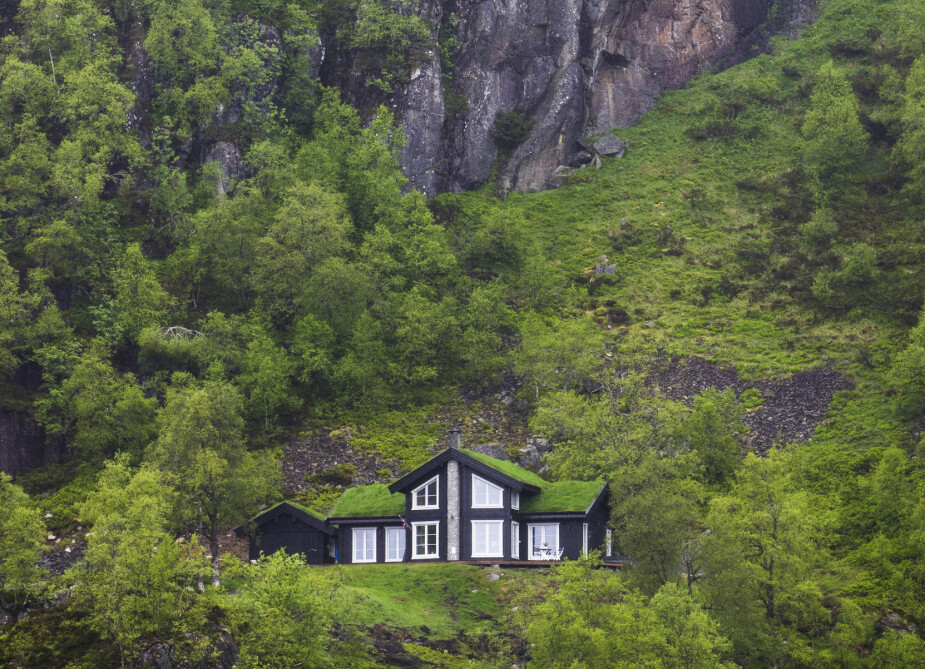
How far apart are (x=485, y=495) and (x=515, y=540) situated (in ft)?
10.1

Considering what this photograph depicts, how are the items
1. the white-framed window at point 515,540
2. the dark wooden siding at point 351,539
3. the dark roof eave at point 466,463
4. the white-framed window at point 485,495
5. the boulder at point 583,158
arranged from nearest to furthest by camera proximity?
the dark roof eave at point 466,463 → the white-framed window at point 485,495 → the white-framed window at point 515,540 → the dark wooden siding at point 351,539 → the boulder at point 583,158

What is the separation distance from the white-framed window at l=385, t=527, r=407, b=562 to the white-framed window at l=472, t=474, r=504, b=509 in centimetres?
448

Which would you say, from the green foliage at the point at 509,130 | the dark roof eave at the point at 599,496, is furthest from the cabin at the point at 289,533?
the green foliage at the point at 509,130

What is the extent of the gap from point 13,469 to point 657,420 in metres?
41.6

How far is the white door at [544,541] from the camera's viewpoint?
182 ft

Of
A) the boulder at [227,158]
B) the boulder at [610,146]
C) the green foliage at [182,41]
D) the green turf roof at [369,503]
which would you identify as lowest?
the green turf roof at [369,503]

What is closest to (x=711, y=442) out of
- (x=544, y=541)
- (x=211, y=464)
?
(x=544, y=541)

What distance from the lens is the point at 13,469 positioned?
218 ft

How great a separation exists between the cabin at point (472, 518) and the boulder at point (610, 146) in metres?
58.7

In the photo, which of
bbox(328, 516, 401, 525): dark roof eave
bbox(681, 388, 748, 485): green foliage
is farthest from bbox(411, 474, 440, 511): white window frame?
bbox(681, 388, 748, 485): green foliage

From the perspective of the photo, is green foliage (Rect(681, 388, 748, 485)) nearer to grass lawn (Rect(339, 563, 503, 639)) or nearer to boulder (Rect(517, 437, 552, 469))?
boulder (Rect(517, 437, 552, 469))

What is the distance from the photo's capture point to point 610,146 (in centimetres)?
10862

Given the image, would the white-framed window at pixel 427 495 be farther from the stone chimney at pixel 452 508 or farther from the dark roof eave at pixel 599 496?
the dark roof eave at pixel 599 496

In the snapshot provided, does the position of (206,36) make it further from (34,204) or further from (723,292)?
(723,292)
